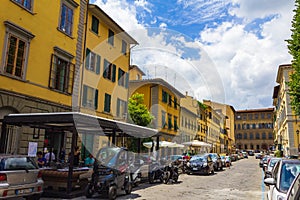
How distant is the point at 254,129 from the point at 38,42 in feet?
331

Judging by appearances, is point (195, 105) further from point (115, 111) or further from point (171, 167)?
point (171, 167)

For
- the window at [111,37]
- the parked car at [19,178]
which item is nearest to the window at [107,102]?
the window at [111,37]

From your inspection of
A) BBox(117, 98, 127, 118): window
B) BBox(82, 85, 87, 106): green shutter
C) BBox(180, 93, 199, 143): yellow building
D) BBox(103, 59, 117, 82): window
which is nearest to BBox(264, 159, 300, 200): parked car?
BBox(82, 85, 87, 106): green shutter

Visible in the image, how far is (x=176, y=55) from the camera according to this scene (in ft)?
50.3

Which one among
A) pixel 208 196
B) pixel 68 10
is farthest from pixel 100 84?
pixel 208 196

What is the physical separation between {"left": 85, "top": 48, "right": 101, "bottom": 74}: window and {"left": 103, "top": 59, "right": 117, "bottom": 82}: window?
3.99 feet

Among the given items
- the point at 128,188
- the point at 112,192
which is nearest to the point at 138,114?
the point at 128,188

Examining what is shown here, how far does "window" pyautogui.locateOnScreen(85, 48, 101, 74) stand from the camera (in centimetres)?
2169

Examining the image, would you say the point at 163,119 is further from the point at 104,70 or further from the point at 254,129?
the point at 254,129

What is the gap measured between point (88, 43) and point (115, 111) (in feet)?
23.1

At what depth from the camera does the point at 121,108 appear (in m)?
27.4

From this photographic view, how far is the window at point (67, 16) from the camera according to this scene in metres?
18.6

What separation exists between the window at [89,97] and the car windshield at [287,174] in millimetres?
16126

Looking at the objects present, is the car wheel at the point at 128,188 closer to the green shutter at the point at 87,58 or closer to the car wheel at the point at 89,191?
the car wheel at the point at 89,191
